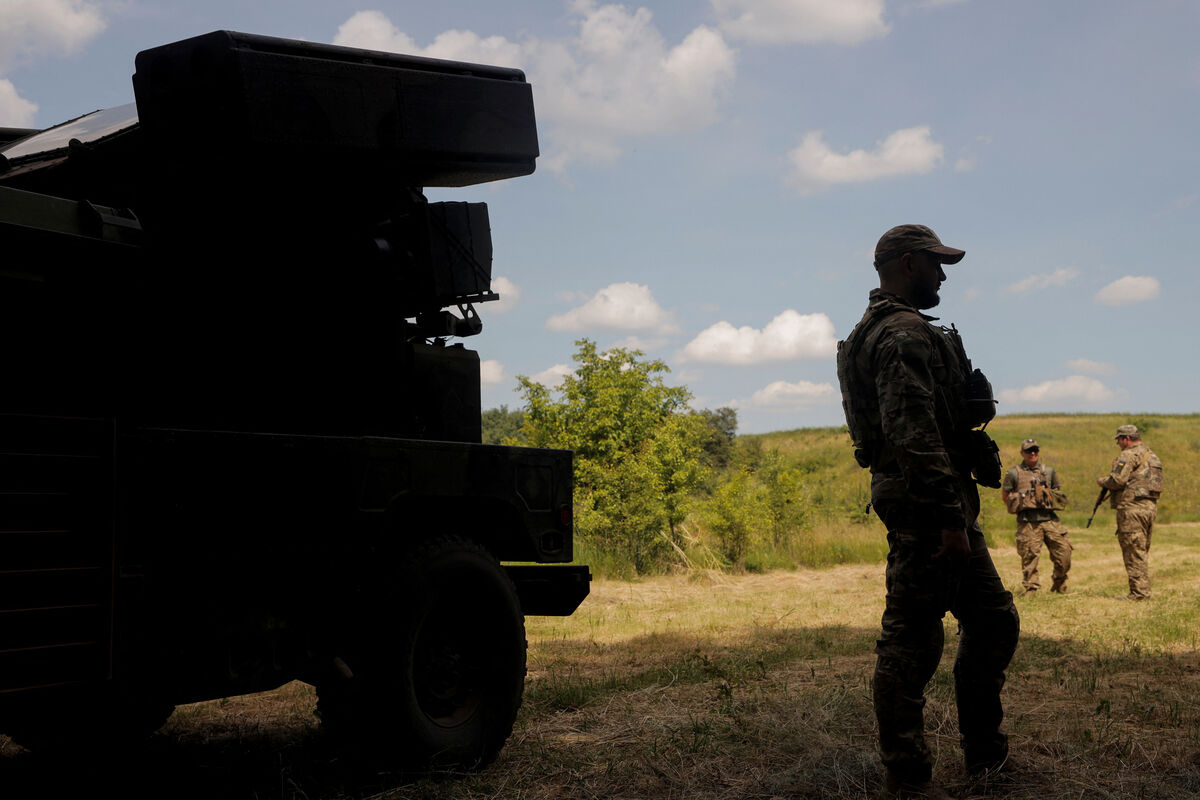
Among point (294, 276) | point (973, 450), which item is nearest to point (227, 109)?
point (294, 276)

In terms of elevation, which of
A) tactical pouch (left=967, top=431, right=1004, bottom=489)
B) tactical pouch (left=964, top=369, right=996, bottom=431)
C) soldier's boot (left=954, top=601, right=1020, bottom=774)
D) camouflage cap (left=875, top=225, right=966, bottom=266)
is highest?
camouflage cap (left=875, top=225, right=966, bottom=266)

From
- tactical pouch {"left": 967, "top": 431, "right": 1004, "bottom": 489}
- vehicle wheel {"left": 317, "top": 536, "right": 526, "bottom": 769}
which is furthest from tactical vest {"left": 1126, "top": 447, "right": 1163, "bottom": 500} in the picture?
vehicle wheel {"left": 317, "top": 536, "right": 526, "bottom": 769}

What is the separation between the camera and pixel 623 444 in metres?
16.8

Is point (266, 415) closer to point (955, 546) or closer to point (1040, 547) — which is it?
point (955, 546)

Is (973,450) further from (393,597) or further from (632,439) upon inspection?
(632,439)

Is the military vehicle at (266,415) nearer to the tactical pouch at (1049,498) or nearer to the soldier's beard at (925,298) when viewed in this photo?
the soldier's beard at (925,298)

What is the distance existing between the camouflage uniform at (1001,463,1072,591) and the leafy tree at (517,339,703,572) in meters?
5.31

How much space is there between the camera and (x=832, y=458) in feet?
205

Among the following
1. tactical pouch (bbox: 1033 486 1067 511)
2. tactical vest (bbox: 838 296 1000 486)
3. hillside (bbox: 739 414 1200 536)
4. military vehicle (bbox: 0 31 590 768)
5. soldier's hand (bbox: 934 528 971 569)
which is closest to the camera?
military vehicle (bbox: 0 31 590 768)

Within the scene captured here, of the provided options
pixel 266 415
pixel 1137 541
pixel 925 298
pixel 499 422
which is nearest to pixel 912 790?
pixel 925 298

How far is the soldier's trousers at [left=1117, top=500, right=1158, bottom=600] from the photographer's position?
38.6 feet

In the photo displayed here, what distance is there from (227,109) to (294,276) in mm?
764

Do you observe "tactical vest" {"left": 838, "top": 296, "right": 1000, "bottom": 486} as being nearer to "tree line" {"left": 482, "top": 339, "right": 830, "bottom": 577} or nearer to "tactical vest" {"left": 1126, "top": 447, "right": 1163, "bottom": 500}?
"tactical vest" {"left": 1126, "top": 447, "right": 1163, "bottom": 500}

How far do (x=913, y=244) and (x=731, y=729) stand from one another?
267 centimetres
